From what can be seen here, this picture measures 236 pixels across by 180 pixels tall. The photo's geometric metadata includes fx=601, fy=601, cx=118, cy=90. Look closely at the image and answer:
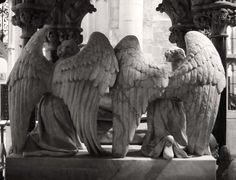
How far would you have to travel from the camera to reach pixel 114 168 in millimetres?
5375

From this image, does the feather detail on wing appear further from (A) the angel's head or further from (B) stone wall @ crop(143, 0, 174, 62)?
(B) stone wall @ crop(143, 0, 174, 62)

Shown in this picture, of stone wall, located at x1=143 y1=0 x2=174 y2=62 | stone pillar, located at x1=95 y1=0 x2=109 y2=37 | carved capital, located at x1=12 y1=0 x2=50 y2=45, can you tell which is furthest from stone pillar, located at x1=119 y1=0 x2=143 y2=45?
carved capital, located at x1=12 y1=0 x2=50 y2=45

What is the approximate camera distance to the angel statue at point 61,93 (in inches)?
209

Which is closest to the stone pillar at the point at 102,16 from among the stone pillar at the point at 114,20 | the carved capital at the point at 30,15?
the stone pillar at the point at 114,20

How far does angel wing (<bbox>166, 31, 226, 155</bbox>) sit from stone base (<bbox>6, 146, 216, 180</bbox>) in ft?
0.75

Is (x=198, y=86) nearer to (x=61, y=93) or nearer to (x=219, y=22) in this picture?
(x=61, y=93)

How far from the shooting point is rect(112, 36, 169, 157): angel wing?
5316 mm

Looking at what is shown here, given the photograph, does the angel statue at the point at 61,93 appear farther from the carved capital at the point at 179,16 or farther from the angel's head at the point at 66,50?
the carved capital at the point at 179,16

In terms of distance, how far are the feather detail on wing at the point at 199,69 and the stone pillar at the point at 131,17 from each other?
7486 mm

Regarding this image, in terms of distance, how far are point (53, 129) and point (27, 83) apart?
0.51 metres

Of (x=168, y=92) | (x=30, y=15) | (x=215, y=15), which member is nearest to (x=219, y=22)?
(x=215, y=15)

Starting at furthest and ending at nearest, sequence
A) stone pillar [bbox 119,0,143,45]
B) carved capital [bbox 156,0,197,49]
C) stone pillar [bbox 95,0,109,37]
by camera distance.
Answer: stone pillar [bbox 95,0,109,37] → stone pillar [bbox 119,0,143,45] → carved capital [bbox 156,0,197,49]

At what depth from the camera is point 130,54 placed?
17.6ft

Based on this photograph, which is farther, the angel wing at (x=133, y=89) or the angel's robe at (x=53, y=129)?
the angel's robe at (x=53, y=129)
